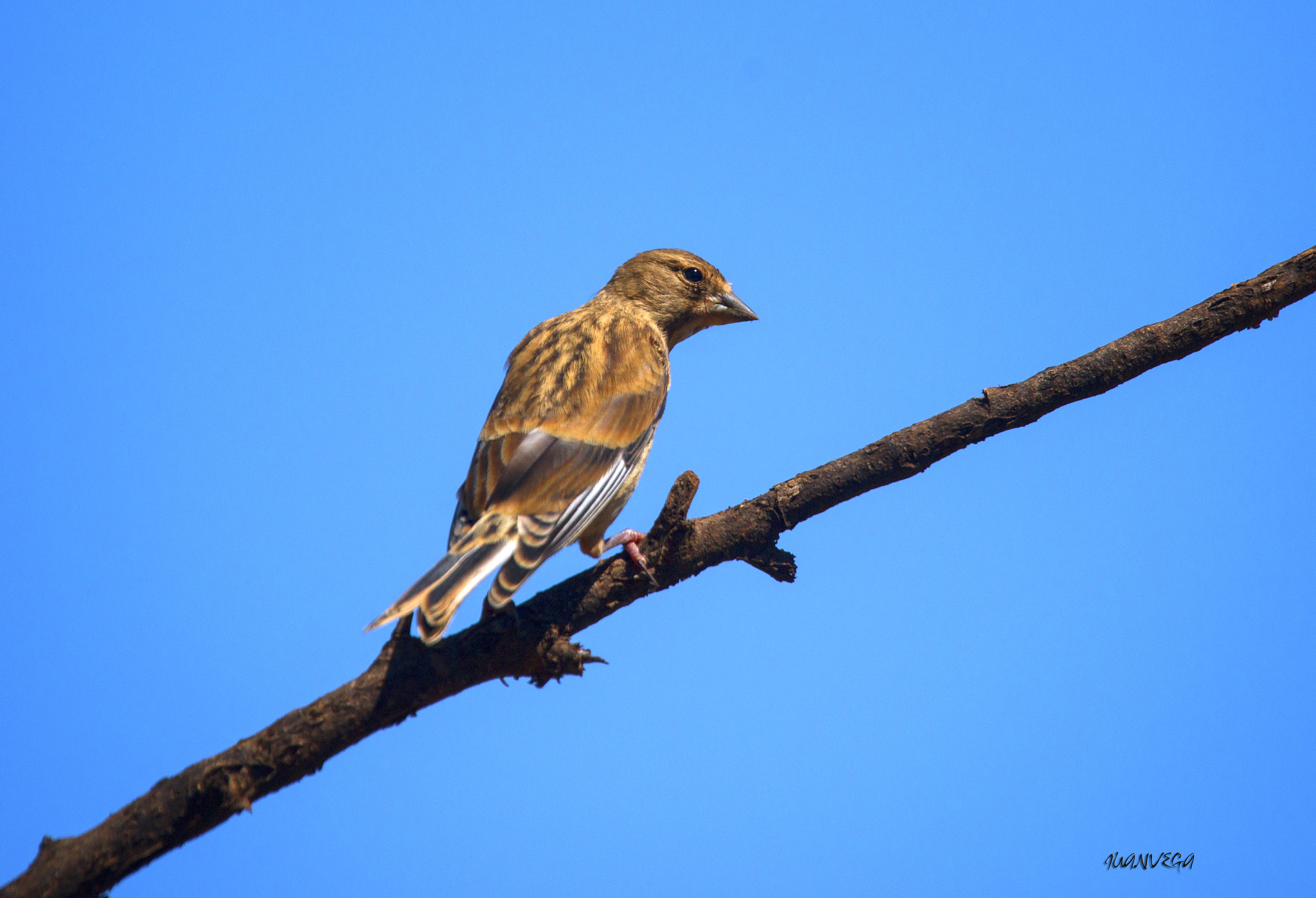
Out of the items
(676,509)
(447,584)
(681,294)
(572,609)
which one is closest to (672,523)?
(676,509)

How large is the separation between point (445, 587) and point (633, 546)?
3.24 feet

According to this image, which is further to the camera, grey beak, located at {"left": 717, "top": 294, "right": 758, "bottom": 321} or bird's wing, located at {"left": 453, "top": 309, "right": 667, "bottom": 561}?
grey beak, located at {"left": 717, "top": 294, "right": 758, "bottom": 321}

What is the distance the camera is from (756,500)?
4859mm

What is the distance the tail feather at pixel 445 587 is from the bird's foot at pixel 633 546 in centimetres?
58

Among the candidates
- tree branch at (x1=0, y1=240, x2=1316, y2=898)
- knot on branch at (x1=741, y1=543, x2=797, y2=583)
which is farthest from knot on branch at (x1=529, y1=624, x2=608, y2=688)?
knot on branch at (x1=741, y1=543, x2=797, y2=583)

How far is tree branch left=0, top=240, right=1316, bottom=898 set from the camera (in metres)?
4.00

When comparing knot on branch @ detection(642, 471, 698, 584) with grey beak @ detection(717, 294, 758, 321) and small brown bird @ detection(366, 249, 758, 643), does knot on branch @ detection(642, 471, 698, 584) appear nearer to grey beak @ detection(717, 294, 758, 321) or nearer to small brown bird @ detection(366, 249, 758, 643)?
small brown bird @ detection(366, 249, 758, 643)

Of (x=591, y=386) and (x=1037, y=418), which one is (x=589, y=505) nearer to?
(x=591, y=386)

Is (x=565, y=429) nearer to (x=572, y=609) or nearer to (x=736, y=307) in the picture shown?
(x=572, y=609)

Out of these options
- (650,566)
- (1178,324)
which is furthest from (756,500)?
(1178,324)

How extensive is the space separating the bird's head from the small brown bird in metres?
0.01

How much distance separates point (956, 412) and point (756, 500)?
108 cm

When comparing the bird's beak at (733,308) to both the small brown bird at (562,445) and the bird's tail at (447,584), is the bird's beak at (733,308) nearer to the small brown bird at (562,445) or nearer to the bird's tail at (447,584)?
the small brown bird at (562,445)

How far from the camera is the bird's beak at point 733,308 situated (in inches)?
297
